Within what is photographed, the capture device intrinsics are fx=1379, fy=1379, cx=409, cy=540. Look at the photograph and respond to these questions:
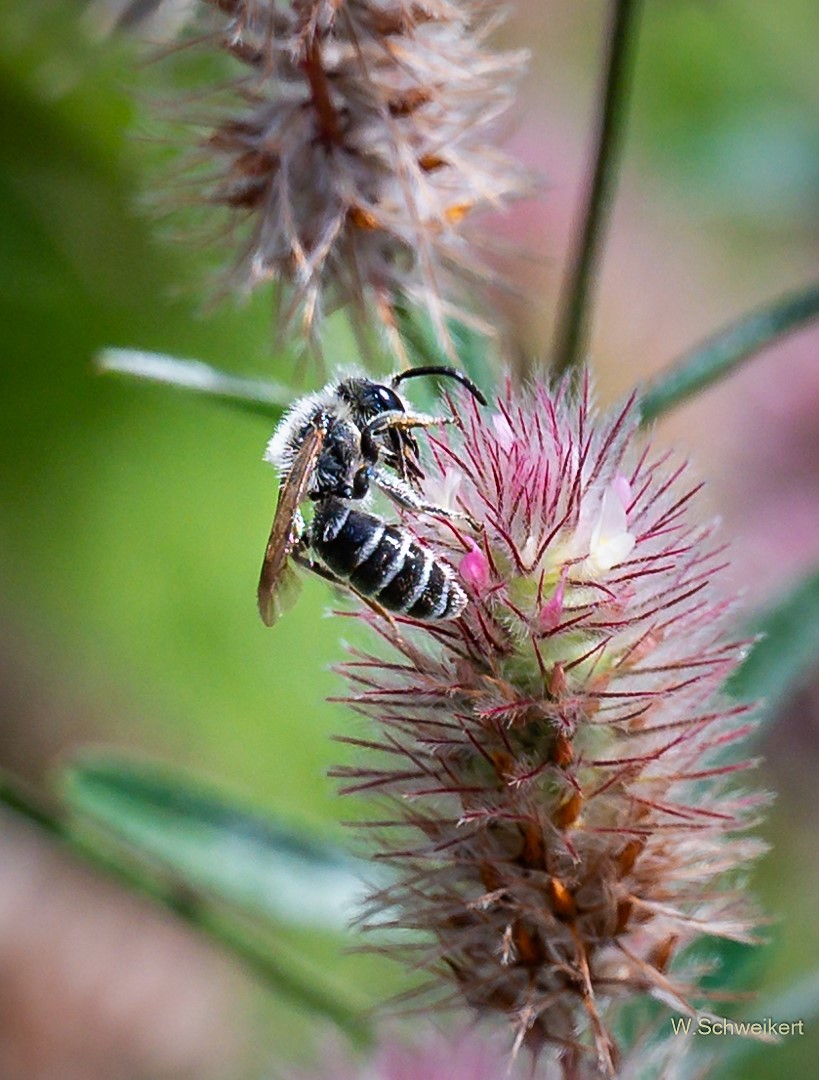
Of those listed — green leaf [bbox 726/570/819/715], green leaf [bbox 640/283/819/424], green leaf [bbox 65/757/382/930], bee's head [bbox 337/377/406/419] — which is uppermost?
green leaf [bbox 640/283/819/424]

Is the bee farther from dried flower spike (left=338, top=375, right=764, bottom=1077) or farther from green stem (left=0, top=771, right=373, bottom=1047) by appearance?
green stem (left=0, top=771, right=373, bottom=1047)

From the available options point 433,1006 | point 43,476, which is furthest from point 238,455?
point 433,1006

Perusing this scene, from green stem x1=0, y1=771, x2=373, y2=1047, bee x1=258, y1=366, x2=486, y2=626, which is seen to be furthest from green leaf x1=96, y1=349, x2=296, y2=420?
green stem x1=0, y1=771, x2=373, y2=1047

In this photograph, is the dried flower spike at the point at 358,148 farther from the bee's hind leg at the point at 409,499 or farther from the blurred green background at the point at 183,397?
the blurred green background at the point at 183,397

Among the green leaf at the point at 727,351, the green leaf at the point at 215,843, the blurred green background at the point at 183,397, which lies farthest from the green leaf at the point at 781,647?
the blurred green background at the point at 183,397

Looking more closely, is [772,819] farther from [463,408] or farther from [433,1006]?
[463,408]

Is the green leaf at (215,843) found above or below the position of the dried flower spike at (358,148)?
below
